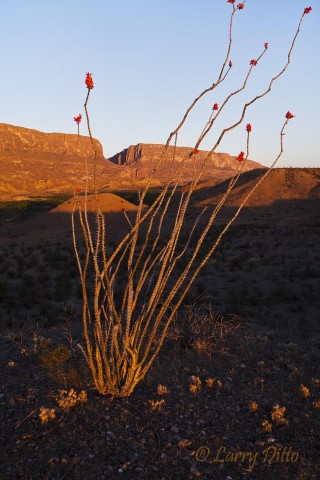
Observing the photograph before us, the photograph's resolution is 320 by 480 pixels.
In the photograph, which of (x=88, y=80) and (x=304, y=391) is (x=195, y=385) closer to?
(x=304, y=391)

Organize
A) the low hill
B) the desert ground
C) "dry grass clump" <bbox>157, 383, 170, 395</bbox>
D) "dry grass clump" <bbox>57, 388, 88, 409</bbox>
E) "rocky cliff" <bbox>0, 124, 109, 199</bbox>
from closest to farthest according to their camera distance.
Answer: the desert ground → "dry grass clump" <bbox>57, 388, 88, 409</bbox> → "dry grass clump" <bbox>157, 383, 170, 395</bbox> → the low hill → "rocky cliff" <bbox>0, 124, 109, 199</bbox>

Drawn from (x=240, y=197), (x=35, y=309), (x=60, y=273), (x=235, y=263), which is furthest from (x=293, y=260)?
(x=240, y=197)

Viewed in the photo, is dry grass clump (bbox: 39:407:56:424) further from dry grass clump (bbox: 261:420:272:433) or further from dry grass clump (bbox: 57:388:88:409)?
dry grass clump (bbox: 261:420:272:433)

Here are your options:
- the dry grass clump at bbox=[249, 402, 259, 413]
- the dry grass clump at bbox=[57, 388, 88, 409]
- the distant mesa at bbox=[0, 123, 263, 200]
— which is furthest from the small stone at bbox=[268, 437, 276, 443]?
the distant mesa at bbox=[0, 123, 263, 200]

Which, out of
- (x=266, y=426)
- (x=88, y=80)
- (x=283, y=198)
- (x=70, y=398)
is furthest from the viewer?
(x=283, y=198)

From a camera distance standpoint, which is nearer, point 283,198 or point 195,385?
point 195,385

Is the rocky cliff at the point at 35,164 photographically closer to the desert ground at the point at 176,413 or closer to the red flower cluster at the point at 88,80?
the desert ground at the point at 176,413

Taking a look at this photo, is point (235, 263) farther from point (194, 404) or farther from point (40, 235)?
point (40, 235)

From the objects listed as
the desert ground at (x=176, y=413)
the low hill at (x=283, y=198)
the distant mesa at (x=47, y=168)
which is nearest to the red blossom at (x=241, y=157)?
the desert ground at (x=176, y=413)

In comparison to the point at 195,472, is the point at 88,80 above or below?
above

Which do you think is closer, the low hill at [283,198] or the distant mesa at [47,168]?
the low hill at [283,198]

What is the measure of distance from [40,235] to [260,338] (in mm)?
23689

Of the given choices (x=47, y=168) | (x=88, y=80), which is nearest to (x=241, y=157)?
(x=88, y=80)

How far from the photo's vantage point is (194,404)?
312cm
